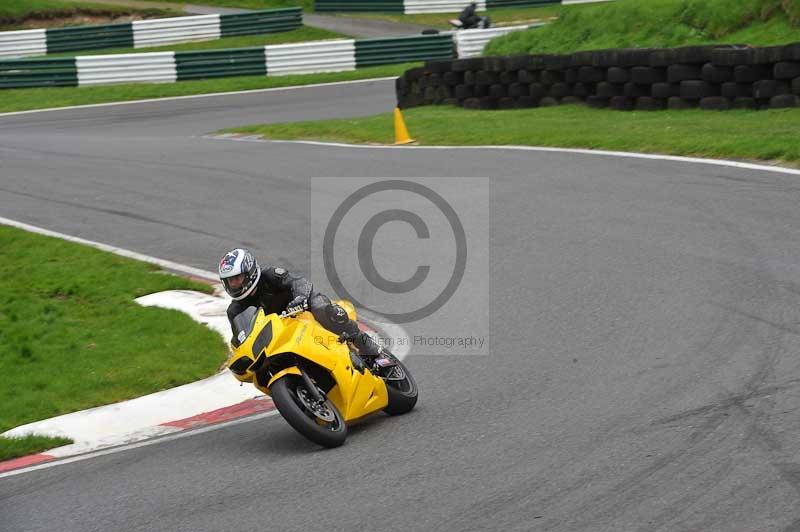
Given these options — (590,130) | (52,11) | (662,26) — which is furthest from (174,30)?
(590,130)

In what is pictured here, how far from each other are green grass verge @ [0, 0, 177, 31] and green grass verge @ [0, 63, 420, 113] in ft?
38.9

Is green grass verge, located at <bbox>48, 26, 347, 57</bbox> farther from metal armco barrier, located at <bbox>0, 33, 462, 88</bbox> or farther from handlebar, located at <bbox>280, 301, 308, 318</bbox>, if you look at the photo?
handlebar, located at <bbox>280, 301, 308, 318</bbox>

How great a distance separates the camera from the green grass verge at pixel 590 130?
14.7 meters

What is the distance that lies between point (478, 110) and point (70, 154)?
742cm

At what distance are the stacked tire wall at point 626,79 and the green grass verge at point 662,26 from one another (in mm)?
2226

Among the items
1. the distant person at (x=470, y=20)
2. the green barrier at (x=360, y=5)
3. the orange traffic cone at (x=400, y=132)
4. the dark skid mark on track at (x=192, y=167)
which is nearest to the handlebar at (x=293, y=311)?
the dark skid mark on track at (x=192, y=167)

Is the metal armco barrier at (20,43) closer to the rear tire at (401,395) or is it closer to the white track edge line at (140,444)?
the white track edge line at (140,444)

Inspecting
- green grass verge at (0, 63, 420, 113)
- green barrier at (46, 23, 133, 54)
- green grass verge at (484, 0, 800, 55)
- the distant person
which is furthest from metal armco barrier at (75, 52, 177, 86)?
green grass verge at (484, 0, 800, 55)

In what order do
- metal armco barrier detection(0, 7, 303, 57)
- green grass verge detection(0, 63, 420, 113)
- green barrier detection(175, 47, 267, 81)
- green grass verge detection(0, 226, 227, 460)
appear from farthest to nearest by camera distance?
metal armco barrier detection(0, 7, 303, 57)
green barrier detection(175, 47, 267, 81)
green grass verge detection(0, 63, 420, 113)
green grass verge detection(0, 226, 227, 460)

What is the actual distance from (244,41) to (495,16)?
31.0 feet

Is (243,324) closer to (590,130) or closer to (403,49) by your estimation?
(590,130)

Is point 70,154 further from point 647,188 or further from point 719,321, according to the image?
point 719,321

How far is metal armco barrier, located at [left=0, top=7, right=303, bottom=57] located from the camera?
117 ft

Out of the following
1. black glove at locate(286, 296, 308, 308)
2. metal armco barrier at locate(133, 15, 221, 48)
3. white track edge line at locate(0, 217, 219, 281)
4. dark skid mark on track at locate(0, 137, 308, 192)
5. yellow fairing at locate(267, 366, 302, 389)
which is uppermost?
metal armco barrier at locate(133, 15, 221, 48)
